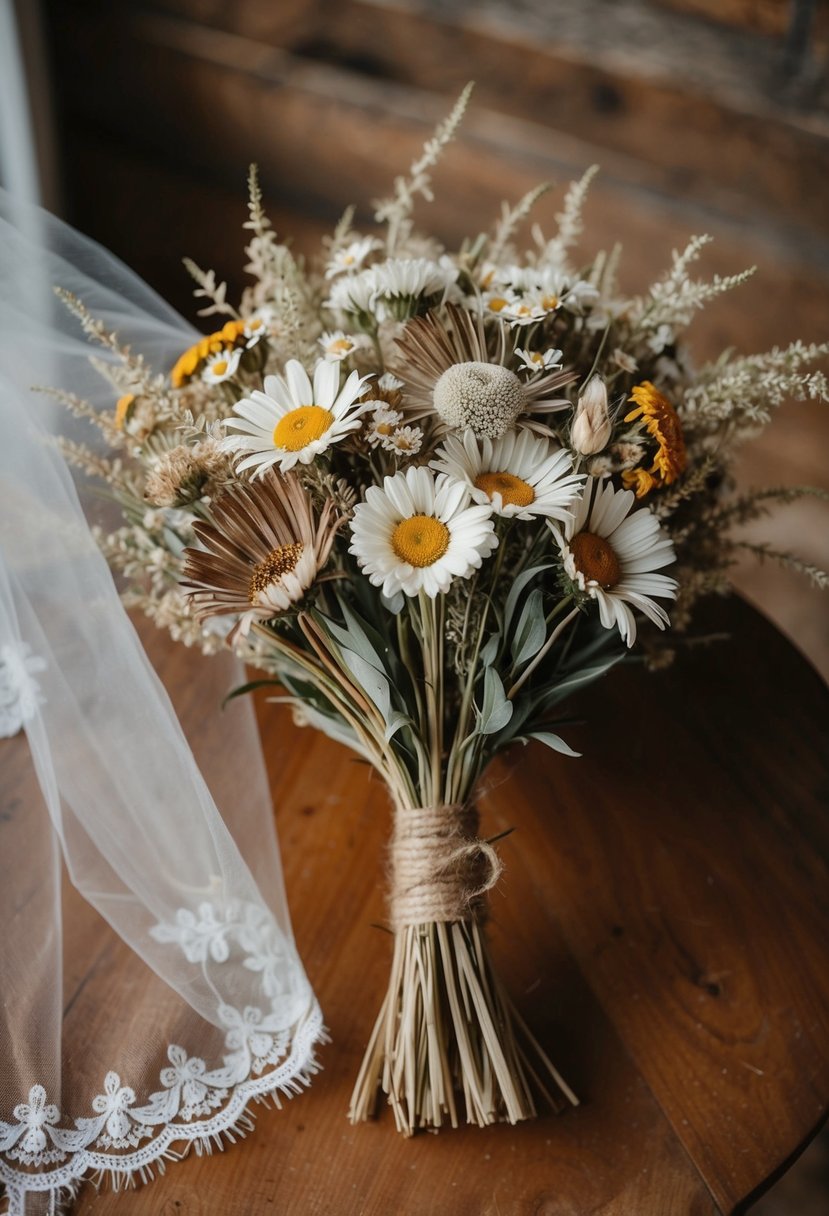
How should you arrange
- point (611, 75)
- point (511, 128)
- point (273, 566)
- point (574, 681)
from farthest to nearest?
point (511, 128), point (611, 75), point (574, 681), point (273, 566)

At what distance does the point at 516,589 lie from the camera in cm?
77

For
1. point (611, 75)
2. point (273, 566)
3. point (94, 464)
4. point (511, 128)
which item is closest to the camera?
point (273, 566)

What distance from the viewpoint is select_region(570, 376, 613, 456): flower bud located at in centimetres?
72

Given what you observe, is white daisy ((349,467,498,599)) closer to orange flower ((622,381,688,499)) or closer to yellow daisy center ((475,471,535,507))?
yellow daisy center ((475,471,535,507))

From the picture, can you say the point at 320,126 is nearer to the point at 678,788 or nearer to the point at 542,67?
the point at 542,67

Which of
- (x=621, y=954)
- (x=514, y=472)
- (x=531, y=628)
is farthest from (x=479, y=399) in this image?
(x=621, y=954)

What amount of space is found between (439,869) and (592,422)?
1.18 ft

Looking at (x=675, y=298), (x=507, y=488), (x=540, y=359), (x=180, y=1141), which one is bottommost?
(x=180, y=1141)

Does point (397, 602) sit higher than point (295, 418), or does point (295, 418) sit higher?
point (295, 418)

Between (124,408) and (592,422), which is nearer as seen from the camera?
(592,422)

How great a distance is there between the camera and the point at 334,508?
0.75 metres

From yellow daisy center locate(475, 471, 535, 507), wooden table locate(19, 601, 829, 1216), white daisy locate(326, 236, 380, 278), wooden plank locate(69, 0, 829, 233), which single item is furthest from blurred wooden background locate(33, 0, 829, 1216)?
yellow daisy center locate(475, 471, 535, 507)

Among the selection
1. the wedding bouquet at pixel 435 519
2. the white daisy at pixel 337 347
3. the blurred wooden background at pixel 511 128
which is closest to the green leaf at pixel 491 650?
the wedding bouquet at pixel 435 519

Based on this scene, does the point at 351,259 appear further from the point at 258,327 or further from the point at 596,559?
the point at 596,559
